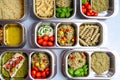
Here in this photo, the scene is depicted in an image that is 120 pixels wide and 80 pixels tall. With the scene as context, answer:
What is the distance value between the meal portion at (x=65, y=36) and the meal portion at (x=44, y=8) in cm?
13

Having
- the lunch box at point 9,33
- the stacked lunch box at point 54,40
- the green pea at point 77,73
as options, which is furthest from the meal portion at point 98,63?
the lunch box at point 9,33

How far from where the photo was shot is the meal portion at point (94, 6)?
238 cm

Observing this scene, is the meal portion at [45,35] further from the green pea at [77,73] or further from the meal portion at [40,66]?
the green pea at [77,73]

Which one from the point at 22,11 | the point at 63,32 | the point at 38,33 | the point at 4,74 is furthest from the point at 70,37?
the point at 4,74

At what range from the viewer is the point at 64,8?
2.37 meters

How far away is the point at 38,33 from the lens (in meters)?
2.36

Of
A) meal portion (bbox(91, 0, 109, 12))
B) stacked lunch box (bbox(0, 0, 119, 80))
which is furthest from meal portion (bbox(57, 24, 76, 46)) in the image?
meal portion (bbox(91, 0, 109, 12))

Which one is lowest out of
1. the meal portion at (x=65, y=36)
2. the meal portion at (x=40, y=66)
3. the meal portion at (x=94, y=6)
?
the meal portion at (x=40, y=66)

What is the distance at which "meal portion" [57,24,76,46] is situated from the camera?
236 centimetres

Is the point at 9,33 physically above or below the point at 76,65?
above

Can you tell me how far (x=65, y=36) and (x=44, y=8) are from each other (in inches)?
9.9

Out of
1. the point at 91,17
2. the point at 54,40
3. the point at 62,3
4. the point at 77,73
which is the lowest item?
the point at 77,73

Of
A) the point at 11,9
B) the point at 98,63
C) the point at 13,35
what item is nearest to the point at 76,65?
the point at 98,63

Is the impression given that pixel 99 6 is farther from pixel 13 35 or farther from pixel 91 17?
pixel 13 35
